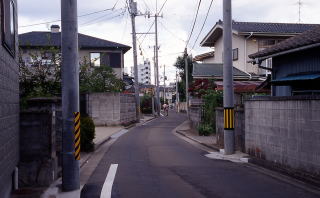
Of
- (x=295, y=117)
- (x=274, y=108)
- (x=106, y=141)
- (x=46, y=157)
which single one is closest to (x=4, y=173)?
(x=46, y=157)

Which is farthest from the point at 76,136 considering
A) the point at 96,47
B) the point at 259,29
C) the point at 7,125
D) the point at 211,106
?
the point at 96,47

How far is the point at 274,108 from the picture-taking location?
44.4 ft

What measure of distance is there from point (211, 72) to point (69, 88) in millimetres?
27868

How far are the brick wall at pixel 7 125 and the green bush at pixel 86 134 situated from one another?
7587 millimetres

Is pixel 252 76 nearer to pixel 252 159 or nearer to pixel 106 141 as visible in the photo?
pixel 106 141

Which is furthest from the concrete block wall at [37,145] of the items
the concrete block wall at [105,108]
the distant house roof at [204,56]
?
the distant house roof at [204,56]

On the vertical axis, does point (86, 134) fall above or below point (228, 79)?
below

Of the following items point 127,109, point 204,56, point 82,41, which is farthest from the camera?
point 204,56

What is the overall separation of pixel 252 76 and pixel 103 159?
21271mm

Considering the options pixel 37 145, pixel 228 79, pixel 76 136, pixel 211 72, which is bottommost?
pixel 37 145

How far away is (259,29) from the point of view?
1415 inches

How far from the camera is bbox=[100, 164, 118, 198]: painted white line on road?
9383 mm

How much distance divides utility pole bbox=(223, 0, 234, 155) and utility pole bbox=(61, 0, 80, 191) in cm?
788

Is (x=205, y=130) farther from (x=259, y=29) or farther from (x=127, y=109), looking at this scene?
(x=127, y=109)
